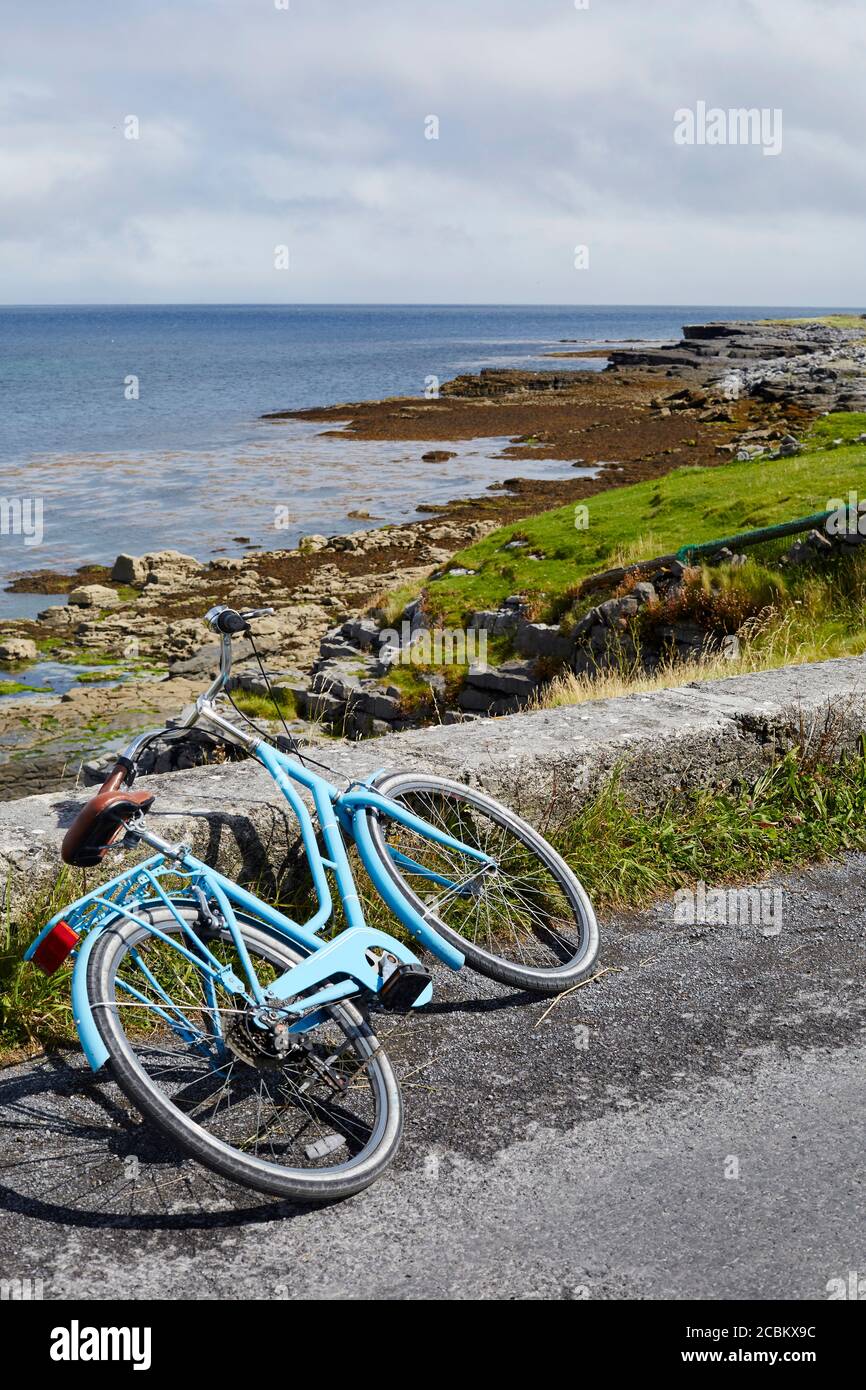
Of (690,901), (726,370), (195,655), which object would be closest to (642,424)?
(726,370)

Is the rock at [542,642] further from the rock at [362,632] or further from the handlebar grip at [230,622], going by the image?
the handlebar grip at [230,622]

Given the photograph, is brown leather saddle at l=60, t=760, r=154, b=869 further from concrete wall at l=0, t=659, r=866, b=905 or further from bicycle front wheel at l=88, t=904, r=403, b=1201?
concrete wall at l=0, t=659, r=866, b=905

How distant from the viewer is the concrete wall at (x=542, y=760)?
4797 millimetres

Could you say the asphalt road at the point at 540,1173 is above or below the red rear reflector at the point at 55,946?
below

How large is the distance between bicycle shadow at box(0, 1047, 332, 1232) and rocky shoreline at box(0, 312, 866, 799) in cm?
719

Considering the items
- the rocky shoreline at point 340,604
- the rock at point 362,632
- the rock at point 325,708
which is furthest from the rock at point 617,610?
the rock at point 362,632

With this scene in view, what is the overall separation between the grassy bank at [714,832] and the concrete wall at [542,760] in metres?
0.10

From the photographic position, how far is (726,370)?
7931 centimetres

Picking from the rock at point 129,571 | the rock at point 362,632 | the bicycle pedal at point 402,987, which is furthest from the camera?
the rock at point 129,571

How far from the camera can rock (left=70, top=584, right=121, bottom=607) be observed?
85.5 ft
